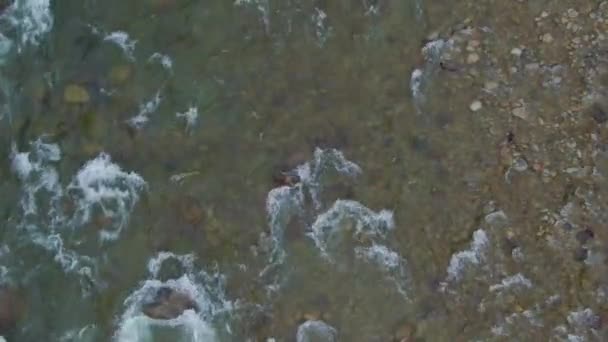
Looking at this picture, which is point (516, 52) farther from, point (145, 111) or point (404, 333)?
point (145, 111)

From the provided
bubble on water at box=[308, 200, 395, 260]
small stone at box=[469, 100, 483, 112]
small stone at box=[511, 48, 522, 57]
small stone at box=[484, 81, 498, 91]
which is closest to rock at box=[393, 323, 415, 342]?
bubble on water at box=[308, 200, 395, 260]

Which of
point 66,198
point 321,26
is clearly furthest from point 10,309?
point 321,26

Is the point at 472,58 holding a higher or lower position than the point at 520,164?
higher

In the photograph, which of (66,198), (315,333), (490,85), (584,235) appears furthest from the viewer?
(490,85)

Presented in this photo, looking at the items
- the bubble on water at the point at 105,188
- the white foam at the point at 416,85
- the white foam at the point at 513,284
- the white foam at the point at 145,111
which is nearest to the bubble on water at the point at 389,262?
the white foam at the point at 513,284

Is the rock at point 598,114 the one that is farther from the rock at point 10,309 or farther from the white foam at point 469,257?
the rock at point 10,309

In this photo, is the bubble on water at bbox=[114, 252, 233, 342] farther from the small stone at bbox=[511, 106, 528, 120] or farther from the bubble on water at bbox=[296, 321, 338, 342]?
the small stone at bbox=[511, 106, 528, 120]

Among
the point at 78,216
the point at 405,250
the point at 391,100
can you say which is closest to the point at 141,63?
the point at 78,216
